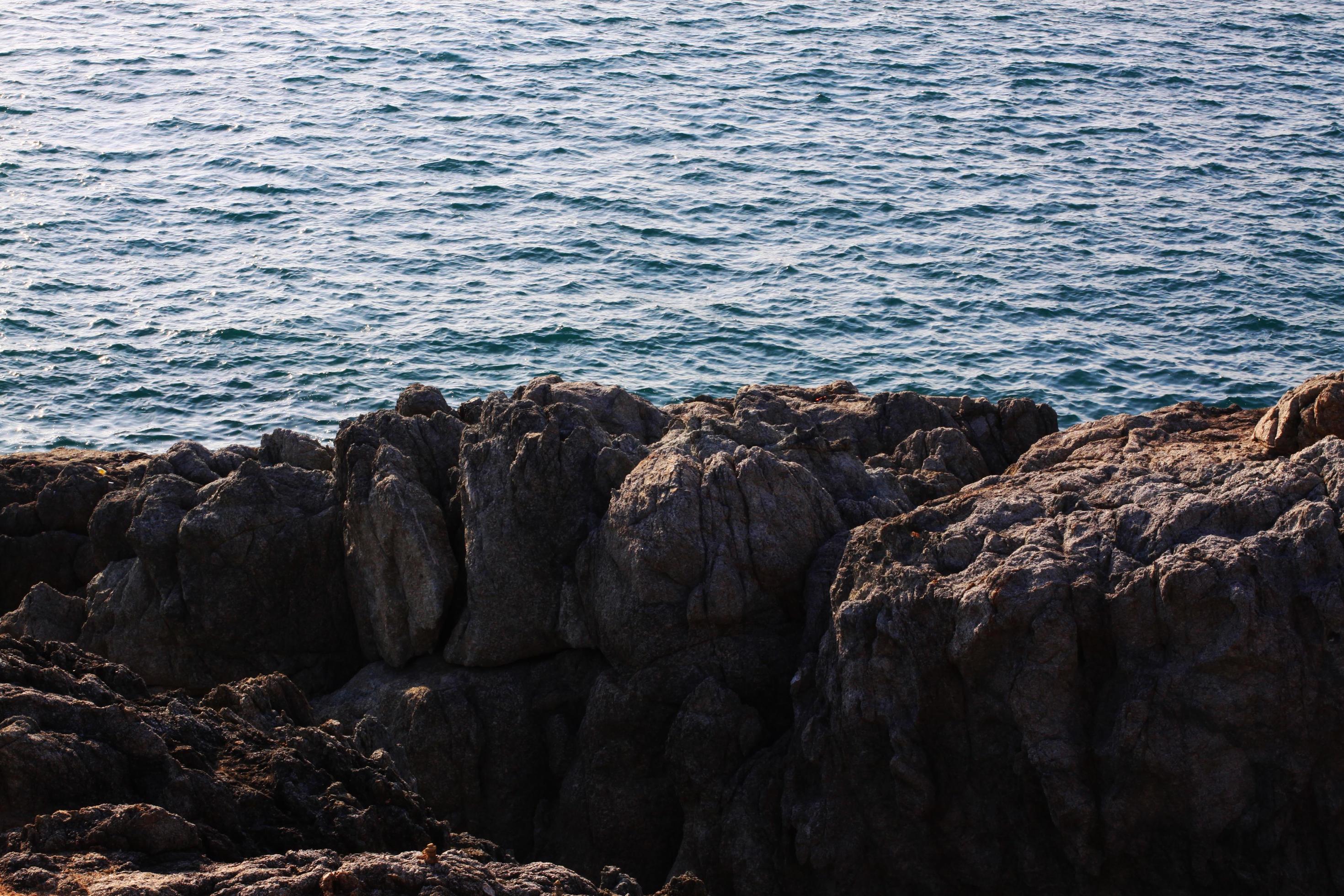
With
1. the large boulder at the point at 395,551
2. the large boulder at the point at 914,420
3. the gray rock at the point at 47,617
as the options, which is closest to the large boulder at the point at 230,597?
the gray rock at the point at 47,617

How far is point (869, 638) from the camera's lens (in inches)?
523

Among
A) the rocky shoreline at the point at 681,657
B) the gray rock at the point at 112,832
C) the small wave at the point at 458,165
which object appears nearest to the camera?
the gray rock at the point at 112,832

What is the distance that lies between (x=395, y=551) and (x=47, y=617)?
4652 mm

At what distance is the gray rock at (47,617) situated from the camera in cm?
1695

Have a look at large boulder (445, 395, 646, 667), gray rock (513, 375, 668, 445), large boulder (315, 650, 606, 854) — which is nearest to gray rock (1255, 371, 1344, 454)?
large boulder (445, 395, 646, 667)

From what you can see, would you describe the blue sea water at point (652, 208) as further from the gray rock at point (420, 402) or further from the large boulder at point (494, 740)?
the large boulder at point (494, 740)

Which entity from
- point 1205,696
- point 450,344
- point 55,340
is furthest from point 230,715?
point 55,340

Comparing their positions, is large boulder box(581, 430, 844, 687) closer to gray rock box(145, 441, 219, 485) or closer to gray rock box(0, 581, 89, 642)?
gray rock box(145, 441, 219, 485)

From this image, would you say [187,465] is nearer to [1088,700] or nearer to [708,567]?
[708,567]

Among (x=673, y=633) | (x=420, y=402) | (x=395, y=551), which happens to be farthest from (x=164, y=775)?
(x=420, y=402)

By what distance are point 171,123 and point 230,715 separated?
42.0 metres

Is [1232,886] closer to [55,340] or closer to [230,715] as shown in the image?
[230,715]

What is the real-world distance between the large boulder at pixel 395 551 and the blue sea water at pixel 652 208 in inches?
558

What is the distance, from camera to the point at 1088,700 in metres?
12.6
